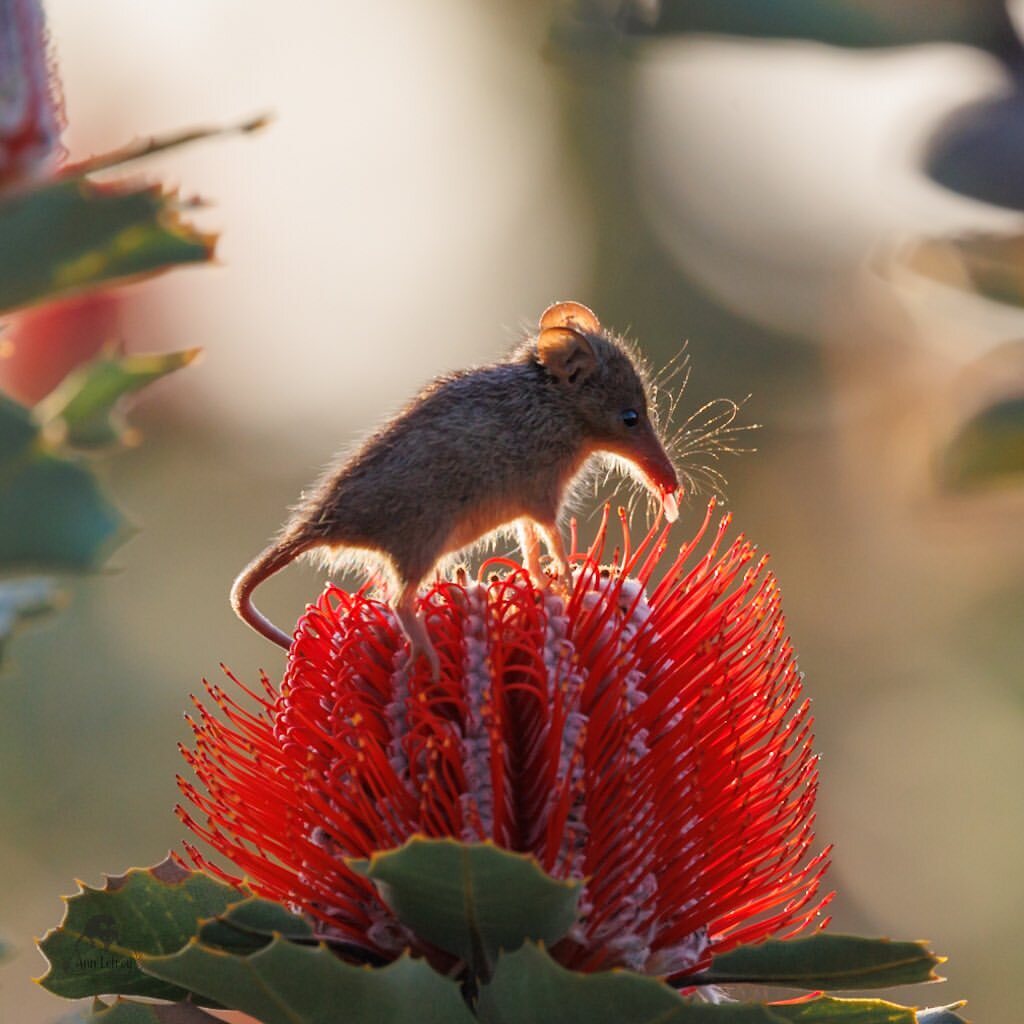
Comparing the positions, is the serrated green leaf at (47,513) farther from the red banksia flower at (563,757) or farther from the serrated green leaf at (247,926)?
the red banksia flower at (563,757)

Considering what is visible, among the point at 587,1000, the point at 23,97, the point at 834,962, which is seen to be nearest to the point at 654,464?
the point at 834,962

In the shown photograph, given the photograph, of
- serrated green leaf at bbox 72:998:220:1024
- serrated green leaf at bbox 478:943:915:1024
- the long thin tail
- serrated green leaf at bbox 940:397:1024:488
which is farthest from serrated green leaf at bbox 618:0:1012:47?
serrated green leaf at bbox 72:998:220:1024

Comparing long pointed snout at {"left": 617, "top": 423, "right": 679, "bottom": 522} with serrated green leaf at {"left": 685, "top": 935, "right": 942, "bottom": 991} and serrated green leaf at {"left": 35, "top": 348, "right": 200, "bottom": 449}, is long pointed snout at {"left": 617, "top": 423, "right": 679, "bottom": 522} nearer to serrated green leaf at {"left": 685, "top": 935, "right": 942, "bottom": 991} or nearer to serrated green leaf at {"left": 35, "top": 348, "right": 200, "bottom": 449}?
serrated green leaf at {"left": 685, "top": 935, "right": 942, "bottom": 991}

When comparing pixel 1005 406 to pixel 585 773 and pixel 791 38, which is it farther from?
pixel 585 773

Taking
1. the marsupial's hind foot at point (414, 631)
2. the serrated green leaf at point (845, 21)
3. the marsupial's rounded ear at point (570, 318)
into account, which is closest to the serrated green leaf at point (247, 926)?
the marsupial's hind foot at point (414, 631)

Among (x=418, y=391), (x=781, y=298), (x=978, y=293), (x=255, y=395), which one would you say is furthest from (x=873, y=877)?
(x=418, y=391)
